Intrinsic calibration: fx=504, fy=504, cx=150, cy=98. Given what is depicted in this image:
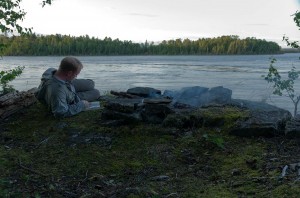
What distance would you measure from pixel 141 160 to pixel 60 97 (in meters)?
2.58

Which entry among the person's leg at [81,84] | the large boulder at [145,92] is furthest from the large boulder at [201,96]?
the person's leg at [81,84]

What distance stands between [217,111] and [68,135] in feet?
7.89

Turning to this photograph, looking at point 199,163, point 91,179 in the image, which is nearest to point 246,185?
point 199,163

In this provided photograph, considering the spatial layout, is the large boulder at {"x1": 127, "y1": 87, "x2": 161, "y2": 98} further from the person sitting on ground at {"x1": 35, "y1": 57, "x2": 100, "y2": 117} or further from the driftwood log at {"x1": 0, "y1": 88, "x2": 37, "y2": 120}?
the driftwood log at {"x1": 0, "y1": 88, "x2": 37, "y2": 120}

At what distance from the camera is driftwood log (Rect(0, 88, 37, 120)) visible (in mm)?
9391

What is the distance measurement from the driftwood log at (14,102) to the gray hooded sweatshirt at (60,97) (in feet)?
2.74

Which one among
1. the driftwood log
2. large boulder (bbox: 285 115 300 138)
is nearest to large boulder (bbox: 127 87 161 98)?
the driftwood log

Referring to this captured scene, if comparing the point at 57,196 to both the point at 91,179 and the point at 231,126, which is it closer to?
the point at 91,179

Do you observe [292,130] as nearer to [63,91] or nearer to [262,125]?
[262,125]

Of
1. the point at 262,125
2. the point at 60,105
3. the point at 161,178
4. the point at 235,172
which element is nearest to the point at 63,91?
the point at 60,105

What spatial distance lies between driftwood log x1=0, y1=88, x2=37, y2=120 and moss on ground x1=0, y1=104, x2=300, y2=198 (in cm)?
94

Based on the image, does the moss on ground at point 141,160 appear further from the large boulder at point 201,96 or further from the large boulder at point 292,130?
the large boulder at point 201,96

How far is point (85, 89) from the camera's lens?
1066cm

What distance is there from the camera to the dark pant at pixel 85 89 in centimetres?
1043
